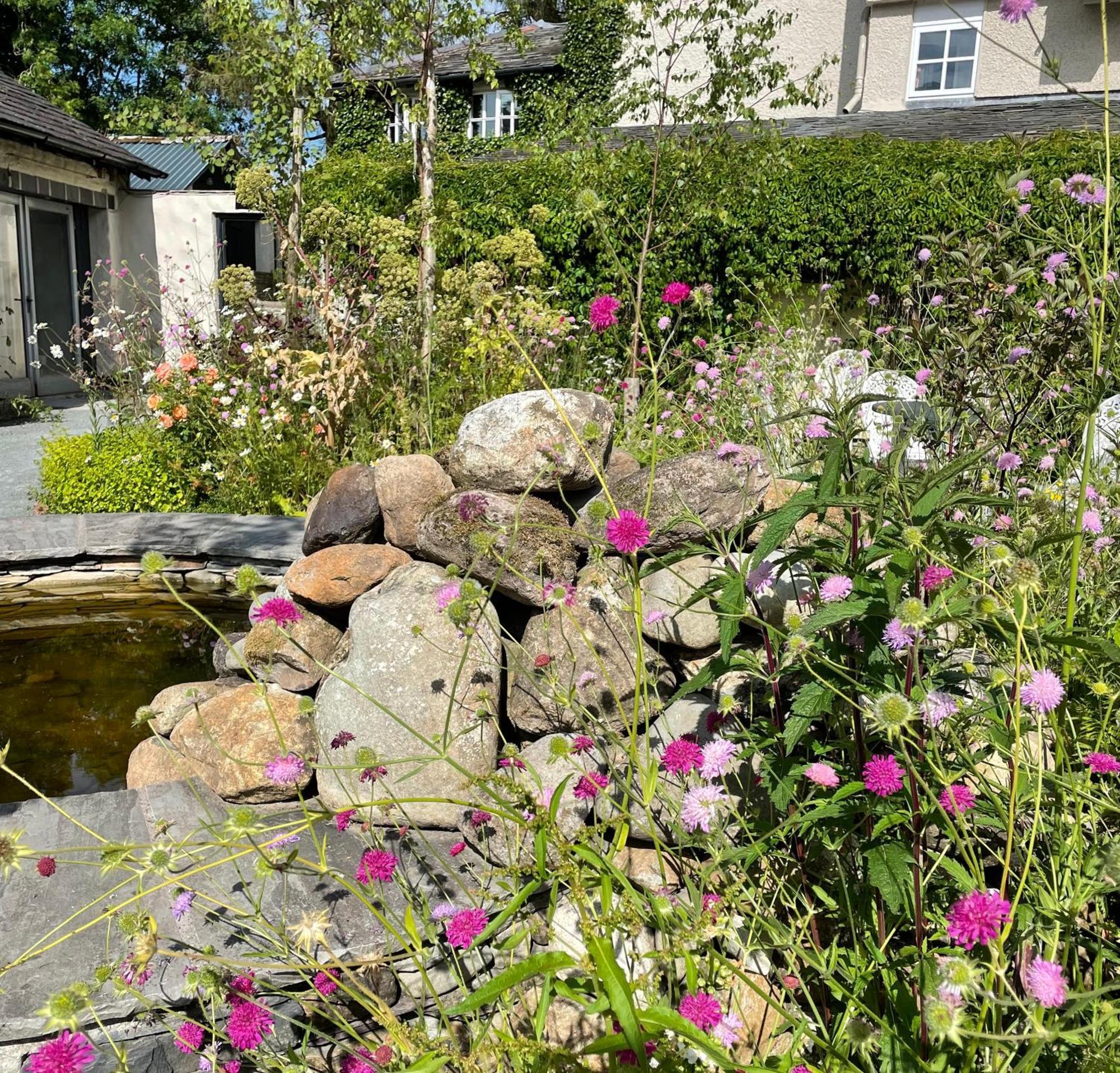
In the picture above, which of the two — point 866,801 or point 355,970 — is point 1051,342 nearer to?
point 866,801

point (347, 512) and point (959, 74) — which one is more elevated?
point (959, 74)

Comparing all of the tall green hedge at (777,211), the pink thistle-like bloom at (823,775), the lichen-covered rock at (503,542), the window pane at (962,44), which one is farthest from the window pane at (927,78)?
the pink thistle-like bloom at (823,775)

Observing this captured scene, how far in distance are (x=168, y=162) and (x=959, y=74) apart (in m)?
15.1

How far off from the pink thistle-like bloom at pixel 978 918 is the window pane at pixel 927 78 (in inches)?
662

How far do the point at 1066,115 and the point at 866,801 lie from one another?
12817 mm

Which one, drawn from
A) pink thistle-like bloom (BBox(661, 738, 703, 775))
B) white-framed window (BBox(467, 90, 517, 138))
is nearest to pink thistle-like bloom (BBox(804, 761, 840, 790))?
pink thistle-like bloom (BBox(661, 738, 703, 775))

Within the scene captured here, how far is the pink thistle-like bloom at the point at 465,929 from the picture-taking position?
4.69ft

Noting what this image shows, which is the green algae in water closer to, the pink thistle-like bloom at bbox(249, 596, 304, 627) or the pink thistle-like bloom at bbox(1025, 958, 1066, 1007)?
the pink thistle-like bloom at bbox(249, 596, 304, 627)

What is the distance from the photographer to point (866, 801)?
1413mm

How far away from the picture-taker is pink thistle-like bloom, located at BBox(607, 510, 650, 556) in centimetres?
155

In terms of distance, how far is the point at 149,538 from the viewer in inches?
169

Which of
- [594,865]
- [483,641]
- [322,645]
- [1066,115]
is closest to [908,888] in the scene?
[594,865]

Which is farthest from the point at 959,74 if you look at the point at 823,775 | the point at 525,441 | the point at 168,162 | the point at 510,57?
the point at 823,775

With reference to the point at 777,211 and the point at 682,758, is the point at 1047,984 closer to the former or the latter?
the point at 682,758
